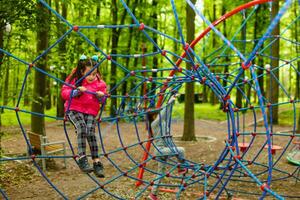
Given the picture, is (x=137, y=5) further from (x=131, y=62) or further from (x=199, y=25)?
(x=199, y=25)

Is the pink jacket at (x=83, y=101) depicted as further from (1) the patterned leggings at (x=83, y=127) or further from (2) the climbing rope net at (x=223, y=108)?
(2) the climbing rope net at (x=223, y=108)

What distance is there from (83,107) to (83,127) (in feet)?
0.69

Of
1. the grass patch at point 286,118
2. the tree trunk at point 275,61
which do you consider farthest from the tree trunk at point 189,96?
the grass patch at point 286,118

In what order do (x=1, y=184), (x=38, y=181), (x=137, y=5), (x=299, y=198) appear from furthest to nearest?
(x=137, y=5) → (x=38, y=181) → (x=1, y=184) → (x=299, y=198)

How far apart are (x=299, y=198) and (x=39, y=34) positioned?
19.9 ft

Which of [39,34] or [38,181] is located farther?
[39,34]

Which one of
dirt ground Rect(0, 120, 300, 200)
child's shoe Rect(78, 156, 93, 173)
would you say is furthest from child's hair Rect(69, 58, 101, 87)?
dirt ground Rect(0, 120, 300, 200)

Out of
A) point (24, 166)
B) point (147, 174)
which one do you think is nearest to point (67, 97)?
point (147, 174)

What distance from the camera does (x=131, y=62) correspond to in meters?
18.3

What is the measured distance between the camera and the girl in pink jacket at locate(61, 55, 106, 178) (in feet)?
12.5

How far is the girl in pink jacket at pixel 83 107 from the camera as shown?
3.81 m

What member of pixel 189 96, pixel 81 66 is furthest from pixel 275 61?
pixel 81 66

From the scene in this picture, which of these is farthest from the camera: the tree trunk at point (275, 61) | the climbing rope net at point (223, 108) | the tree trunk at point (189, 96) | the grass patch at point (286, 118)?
the grass patch at point (286, 118)

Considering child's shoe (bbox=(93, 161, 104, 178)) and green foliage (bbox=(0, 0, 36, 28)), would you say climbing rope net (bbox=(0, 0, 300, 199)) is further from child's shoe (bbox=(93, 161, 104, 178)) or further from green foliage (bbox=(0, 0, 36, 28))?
green foliage (bbox=(0, 0, 36, 28))
